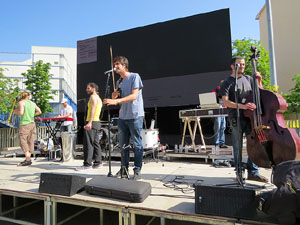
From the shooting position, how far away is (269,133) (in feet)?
6.03

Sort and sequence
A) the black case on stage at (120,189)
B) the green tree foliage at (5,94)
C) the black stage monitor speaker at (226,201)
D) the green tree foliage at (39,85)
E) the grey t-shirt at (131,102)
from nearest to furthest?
the black stage monitor speaker at (226,201) → the black case on stage at (120,189) → the grey t-shirt at (131,102) → the green tree foliage at (5,94) → the green tree foliage at (39,85)

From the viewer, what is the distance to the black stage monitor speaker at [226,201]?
130 cm

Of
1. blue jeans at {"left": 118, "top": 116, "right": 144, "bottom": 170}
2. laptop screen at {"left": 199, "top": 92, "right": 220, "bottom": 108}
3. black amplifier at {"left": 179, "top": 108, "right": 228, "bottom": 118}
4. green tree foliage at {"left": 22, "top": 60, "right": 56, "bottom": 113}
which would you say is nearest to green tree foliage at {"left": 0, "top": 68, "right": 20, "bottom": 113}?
green tree foliage at {"left": 22, "top": 60, "right": 56, "bottom": 113}

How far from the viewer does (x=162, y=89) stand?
645 centimetres

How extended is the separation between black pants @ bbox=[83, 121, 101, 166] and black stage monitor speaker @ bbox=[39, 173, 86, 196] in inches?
53.2

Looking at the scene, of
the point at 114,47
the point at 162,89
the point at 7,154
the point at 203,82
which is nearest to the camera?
the point at 7,154

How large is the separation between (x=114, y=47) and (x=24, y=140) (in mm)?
4706

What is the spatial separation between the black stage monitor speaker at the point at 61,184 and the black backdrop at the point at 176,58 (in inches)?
154

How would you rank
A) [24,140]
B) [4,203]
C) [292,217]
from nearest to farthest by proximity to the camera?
[292,217] → [4,203] → [24,140]

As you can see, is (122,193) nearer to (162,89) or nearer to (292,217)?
(292,217)

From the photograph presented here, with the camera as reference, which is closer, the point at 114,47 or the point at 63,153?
the point at 63,153

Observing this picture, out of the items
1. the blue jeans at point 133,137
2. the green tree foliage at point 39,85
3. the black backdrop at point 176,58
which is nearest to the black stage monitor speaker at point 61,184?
the blue jeans at point 133,137

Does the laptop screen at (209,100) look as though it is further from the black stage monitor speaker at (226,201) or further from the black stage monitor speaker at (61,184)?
the black stage monitor speaker at (61,184)

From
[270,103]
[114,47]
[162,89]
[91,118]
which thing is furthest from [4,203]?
[114,47]
